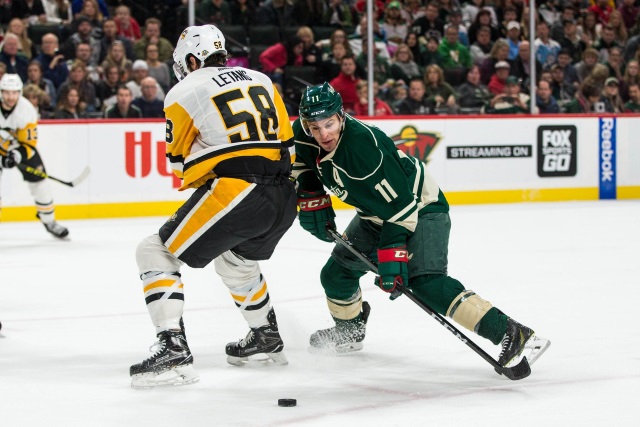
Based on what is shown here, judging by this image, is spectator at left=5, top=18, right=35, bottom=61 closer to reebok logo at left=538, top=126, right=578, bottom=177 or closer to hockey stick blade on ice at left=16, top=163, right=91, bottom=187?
hockey stick blade on ice at left=16, top=163, right=91, bottom=187

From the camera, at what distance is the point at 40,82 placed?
362 inches

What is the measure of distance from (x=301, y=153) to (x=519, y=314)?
147cm

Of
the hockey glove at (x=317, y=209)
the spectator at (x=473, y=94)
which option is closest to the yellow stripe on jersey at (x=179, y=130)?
the hockey glove at (x=317, y=209)

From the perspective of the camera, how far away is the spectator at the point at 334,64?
33.7 feet

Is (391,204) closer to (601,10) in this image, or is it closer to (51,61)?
(51,61)

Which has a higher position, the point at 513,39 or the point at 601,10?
the point at 601,10

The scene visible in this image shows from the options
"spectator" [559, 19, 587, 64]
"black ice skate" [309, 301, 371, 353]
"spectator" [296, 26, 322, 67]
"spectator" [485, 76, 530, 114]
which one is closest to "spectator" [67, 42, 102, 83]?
"spectator" [296, 26, 322, 67]

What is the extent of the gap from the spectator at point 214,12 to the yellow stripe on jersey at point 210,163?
6.18 metres

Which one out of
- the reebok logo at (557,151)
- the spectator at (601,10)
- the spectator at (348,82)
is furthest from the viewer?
the spectator at (601,10)

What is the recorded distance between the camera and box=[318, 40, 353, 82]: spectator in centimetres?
1026

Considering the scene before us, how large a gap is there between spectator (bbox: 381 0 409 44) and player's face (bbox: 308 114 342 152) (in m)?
7.22

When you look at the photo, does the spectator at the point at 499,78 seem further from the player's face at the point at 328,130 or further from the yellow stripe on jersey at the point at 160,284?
the yellow stripe on jersey at the point at 160,284

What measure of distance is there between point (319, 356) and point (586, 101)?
767 cm

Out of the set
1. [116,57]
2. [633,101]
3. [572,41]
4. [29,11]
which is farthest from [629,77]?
[29,11]
